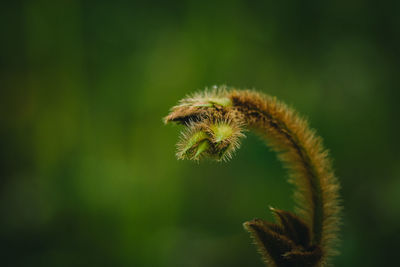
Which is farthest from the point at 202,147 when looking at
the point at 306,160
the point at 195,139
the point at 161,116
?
the point at 161,116

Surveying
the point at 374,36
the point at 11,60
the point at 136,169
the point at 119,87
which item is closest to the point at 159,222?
the point at 136,169

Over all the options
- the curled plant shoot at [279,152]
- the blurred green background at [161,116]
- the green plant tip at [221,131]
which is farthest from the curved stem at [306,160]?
the blurred green background at [161,116]

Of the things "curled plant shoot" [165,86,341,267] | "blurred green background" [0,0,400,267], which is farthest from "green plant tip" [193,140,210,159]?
"blurred green background" [0,0,400,267]

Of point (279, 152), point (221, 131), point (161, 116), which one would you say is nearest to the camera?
point (221, 131)

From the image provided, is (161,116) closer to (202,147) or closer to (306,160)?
(306,160)

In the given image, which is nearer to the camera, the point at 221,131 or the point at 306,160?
the point at 221,131

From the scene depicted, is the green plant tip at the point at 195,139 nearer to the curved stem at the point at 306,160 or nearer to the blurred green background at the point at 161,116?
the curved stem at the point at 306,160

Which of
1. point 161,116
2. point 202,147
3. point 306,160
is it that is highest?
point 161,116

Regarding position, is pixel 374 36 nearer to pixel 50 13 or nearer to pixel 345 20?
pixel 345 20

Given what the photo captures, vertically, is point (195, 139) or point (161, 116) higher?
point (161, 116)
